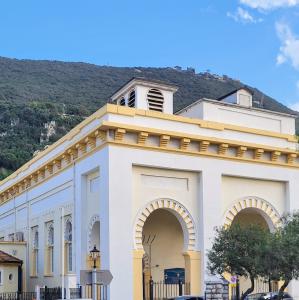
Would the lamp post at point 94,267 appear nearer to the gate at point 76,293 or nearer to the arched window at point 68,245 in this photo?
the gate at point 76,293

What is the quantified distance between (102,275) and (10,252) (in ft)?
62.6

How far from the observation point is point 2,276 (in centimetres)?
3222

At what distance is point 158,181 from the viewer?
84.4 feet

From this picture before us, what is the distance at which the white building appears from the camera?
24.4 m

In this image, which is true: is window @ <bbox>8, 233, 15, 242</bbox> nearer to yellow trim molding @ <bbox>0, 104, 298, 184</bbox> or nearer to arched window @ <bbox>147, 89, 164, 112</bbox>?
yellow trim molding @ <bbox>0, 104, 298, 184</bbox>

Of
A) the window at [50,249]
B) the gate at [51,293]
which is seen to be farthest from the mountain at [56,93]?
the gate at [51,293]

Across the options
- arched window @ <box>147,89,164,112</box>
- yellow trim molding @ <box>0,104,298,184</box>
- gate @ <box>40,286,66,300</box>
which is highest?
arched window @ <box>147,89,164,112</box>

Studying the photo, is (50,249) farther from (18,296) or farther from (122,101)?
(122,101)

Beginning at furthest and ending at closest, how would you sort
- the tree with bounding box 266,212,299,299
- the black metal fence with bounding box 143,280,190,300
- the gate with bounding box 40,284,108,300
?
the black metal fence with bounding box 143,280,190,300
the gate with bounding box 40,284,108,300
the tree with bounding box 266,212,299,299

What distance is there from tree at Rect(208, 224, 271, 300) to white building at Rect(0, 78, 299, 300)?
332 cm

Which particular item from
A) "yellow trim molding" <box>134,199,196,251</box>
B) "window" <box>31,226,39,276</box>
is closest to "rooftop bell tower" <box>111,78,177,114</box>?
"yellow trim molding" <box>134,199,196,251</box>

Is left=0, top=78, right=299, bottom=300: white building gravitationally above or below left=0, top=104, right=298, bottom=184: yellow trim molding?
below

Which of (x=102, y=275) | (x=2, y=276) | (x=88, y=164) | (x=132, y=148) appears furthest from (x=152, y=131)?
(x=2, y=276)

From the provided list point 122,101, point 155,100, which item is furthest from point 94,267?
point 122,101
